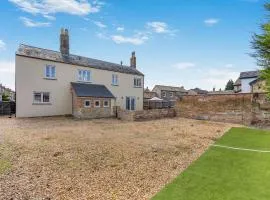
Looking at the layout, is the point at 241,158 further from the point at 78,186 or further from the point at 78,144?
the point at 78,144

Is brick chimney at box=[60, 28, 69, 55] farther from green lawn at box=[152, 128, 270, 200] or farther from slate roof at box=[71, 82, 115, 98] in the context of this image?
green lawn at box=[152, 128, 270, 200]

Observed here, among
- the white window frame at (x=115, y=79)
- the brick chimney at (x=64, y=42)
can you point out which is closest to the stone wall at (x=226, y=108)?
the white window frame at (x=115, y=79)

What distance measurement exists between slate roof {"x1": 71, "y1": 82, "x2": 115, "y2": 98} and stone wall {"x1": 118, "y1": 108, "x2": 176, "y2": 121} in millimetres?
3820

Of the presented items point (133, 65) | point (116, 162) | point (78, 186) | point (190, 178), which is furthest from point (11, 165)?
point (133, 65)

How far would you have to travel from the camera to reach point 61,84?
28969 millimetres

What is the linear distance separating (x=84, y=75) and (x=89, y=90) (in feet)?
10.2

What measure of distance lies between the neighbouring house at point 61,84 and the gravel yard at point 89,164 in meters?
12.0

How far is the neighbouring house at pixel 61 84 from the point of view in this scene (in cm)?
2589

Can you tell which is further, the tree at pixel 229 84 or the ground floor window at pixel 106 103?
the tree at pixel 229 84

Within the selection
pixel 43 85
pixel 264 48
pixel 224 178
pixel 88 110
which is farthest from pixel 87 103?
pixel 224 178

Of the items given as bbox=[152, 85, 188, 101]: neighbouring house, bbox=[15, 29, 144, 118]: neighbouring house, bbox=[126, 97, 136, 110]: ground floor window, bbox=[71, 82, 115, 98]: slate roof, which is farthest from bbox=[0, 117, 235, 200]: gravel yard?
bbox=[152, 85, 188, 101]: neighbouring house

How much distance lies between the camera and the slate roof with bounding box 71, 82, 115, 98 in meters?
28.3

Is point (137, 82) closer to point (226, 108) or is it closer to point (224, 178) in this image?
point (226, 108)

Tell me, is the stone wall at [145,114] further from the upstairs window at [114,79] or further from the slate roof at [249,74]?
the slate roof at [249,74]
